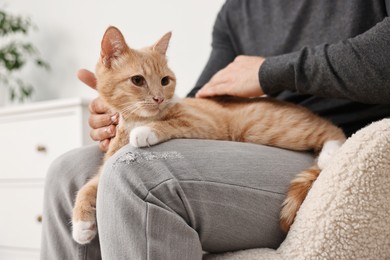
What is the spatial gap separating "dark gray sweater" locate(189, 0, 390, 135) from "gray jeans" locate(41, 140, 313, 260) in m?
0.20

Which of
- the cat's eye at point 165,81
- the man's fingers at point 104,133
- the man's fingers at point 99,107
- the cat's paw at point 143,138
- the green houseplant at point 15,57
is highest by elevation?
the cat's eye at point 165,81

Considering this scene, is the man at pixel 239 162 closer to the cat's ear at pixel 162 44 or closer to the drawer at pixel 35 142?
Result: the cat's ear at pixel 162 44

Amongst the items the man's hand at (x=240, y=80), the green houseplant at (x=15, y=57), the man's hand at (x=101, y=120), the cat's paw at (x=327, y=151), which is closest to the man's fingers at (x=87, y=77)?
the man's hand at (x=101, y=120)

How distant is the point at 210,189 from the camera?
77 centimetres

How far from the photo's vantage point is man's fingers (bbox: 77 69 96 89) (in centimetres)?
123

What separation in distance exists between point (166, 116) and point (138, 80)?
0.34 feet

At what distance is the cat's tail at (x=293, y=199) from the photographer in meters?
0.81

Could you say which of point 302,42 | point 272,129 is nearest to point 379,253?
point 272,129

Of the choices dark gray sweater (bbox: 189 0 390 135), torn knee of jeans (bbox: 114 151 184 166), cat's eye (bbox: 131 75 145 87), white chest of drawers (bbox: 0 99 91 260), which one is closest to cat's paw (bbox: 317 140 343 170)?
dark gray sweater (bbox: 189 0 390 135)

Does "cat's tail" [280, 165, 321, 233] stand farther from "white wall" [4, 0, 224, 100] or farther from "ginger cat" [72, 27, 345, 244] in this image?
"white wall" [4, 0, 224, 100]

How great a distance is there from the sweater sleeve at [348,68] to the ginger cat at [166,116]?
13 centimetres

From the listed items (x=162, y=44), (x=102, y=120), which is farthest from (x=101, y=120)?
(x=162, y=44)

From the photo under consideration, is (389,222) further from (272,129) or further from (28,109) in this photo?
(28,109)

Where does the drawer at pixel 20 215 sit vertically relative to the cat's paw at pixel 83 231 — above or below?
below
